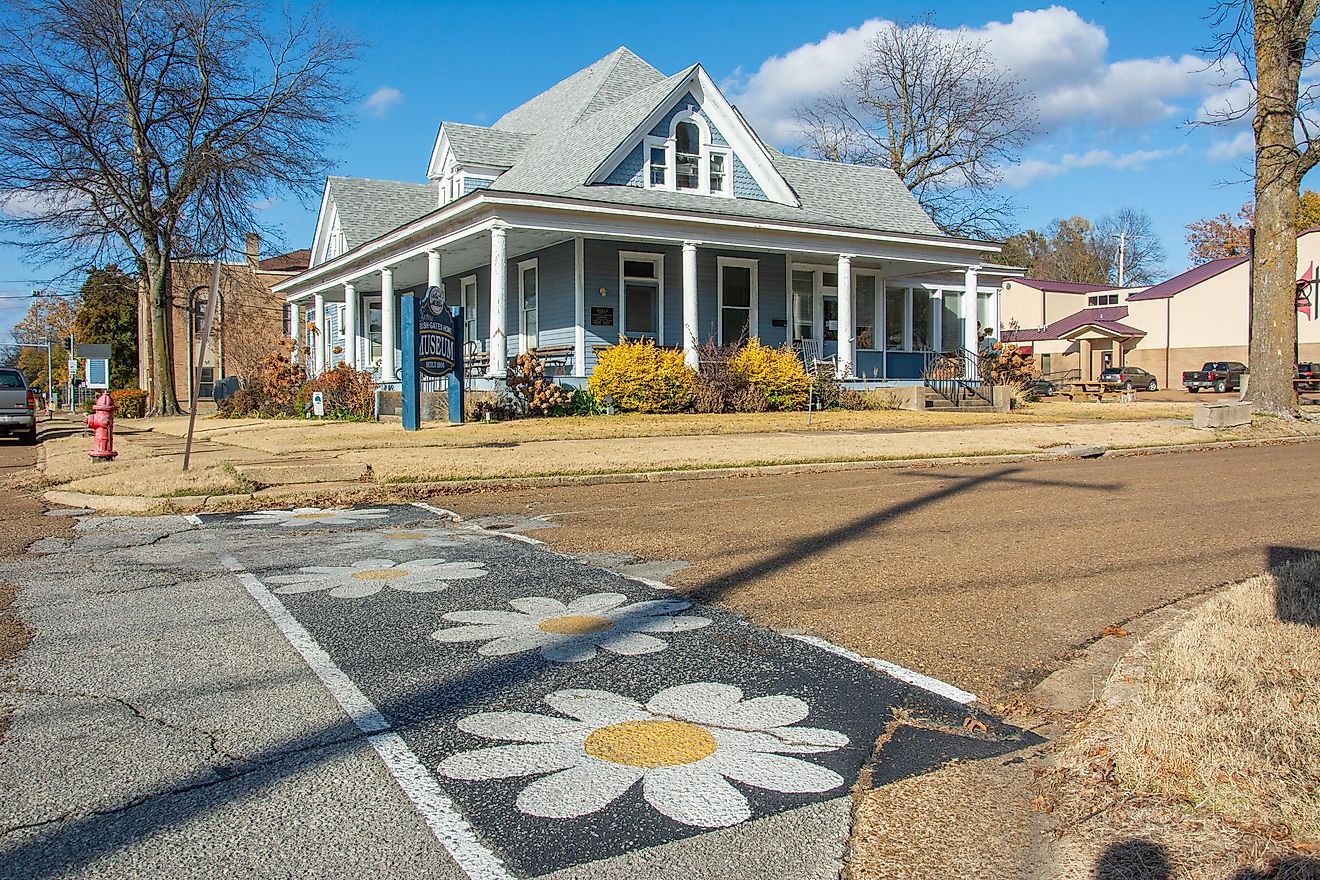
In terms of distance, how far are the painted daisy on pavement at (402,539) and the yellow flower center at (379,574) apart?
85 centimetres

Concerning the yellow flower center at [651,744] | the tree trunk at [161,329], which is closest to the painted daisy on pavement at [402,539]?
the yellow flower center at [651,744]

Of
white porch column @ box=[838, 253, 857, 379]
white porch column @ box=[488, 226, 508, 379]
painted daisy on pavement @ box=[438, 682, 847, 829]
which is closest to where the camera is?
painted daisy on pavement @ box=[438, 682, 847, 829]

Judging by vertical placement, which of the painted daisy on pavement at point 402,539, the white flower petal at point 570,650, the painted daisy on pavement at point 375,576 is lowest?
the white flower petal at point 570,650

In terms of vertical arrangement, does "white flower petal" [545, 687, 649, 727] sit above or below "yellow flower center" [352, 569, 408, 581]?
below

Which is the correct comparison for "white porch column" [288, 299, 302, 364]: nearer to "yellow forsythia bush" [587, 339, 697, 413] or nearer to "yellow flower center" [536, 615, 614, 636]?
"yellow forsythia bush" [587, 339, 697, 413]

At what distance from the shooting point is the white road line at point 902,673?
4.06 metres

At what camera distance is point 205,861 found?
2.70 metres

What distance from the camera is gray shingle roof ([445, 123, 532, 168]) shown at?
28.6m

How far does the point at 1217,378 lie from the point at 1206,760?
51.6 metres

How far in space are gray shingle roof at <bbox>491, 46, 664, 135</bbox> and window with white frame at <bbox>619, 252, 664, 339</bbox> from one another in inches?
232

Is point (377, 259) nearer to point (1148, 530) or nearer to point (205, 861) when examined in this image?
point (1148, 530)

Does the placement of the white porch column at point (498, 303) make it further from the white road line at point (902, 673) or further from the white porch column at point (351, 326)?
the white road line at point (902, 673)

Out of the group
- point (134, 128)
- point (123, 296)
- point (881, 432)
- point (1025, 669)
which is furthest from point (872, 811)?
point (123, 296)

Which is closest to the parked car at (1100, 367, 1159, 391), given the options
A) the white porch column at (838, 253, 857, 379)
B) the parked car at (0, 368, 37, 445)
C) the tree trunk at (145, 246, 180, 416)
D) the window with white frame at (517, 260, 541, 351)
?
the white porch column at (838, 253, 857, 379)
